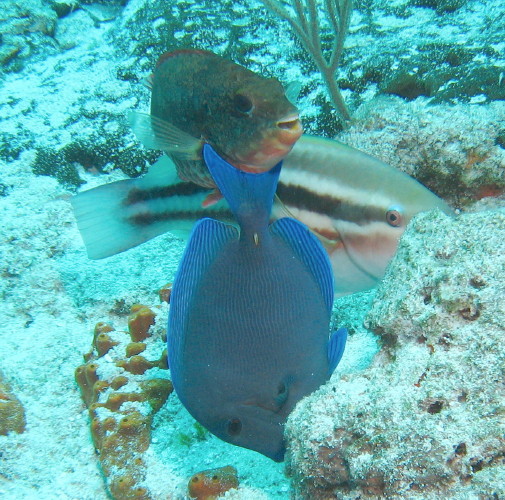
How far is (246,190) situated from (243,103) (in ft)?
2.20

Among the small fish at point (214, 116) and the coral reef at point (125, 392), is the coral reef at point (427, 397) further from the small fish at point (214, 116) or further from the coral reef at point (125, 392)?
the coral reef at point (125, 392)

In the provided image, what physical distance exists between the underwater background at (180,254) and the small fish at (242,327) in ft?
0.47

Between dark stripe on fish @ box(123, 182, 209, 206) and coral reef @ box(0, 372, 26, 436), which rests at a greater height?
dark stripe on fish @ box(123, 182, 209, 206)

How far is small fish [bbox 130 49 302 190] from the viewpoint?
1.87 meters

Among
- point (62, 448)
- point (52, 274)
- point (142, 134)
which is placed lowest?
point (62, 448)

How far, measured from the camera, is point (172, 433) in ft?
8.04

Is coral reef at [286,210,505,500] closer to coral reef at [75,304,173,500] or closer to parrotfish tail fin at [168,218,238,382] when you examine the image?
parrotfish tail fin at [168,218,238,382]

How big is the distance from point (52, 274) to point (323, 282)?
2.80m

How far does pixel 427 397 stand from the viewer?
1.23 metres

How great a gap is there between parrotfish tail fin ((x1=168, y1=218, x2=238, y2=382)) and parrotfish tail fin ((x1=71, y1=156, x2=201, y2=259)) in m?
1.10

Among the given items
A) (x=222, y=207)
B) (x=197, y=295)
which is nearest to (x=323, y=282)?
(x=197, y=295)

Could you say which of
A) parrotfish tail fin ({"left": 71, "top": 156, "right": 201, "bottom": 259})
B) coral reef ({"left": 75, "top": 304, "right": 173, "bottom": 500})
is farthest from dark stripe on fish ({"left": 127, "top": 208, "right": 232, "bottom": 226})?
coral reef ({"left": 75, "top": 304, "right": 173, "bottom": 500})

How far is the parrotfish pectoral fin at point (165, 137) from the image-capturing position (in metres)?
2.11

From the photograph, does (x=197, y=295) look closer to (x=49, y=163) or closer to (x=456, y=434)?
(x=456, y=434)
